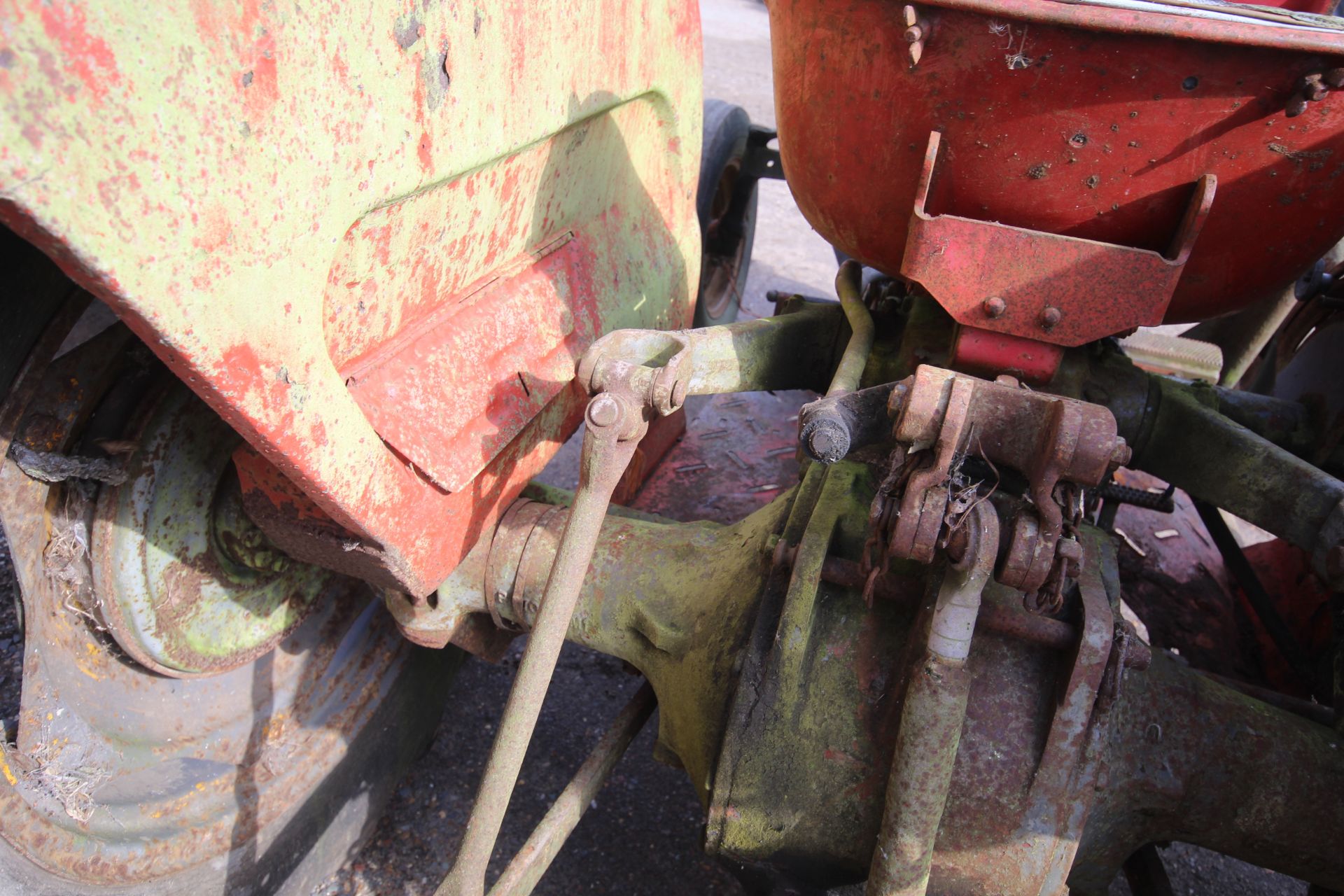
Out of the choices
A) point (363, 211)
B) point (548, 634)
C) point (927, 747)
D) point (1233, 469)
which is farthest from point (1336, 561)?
point (363, 211)

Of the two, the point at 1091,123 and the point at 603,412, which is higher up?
the point at 1091,123

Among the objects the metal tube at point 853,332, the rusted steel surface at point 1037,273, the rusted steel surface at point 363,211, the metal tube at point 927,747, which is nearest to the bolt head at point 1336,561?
the rusted steel surface at point 1037,273

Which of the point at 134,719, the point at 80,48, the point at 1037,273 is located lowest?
the point at 134,719

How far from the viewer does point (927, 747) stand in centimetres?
116

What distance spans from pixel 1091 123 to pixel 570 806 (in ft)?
4.21

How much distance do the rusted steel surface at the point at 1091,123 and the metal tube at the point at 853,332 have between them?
0.22 m

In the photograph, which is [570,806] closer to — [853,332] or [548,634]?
[548,634]

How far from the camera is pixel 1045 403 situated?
3.54ft

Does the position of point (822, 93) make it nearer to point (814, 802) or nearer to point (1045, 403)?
point (1045, 403)

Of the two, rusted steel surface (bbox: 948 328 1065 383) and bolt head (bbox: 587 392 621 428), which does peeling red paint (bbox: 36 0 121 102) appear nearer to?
bolt head (bbox: 587 392 621 428)

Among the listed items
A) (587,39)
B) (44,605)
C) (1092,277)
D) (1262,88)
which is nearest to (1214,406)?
(1092,277)

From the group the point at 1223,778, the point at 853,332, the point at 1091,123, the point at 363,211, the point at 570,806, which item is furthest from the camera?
the point at 853,332

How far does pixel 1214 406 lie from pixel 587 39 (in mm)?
A: 1360

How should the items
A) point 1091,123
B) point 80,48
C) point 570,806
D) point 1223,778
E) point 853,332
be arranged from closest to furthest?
point 80,48 < point 1091,123 < point 1223,778 < point 570,806 < point 853,332
